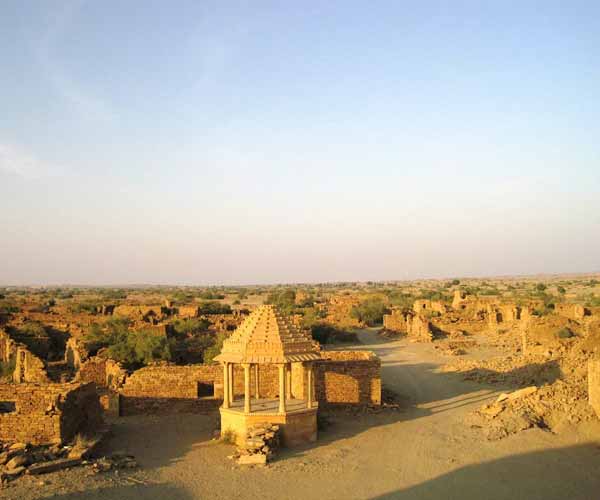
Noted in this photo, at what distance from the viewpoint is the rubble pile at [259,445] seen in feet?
36.7

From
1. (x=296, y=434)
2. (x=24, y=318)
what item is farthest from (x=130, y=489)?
(x=24, y=318)

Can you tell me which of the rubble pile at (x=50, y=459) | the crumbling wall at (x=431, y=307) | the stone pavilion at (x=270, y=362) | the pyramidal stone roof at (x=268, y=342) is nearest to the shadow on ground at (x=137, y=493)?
the rubble pile at (x=50, y=459)

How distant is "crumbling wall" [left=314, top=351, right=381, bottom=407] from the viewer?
51.1ft

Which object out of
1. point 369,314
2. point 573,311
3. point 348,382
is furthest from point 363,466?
point 369,314

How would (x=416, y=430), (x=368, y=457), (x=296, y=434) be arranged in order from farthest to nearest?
(x=416, y=430) < (x=296, y=434) < (x=368, y=457)

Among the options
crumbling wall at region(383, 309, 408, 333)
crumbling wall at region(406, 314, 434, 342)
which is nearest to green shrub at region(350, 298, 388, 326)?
crumbling wall at region(383, 309, 408, 333)

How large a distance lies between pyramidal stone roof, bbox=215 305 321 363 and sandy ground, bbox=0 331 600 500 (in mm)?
1914

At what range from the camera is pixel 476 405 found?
15.9 m

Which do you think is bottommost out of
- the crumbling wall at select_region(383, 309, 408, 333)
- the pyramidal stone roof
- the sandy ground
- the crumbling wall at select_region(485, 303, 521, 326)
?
the sandy ground

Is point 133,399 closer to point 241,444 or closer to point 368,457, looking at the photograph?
point 241,444

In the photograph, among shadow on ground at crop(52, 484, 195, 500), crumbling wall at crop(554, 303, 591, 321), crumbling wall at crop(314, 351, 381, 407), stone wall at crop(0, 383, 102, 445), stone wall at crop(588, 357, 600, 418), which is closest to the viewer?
shadow on ground at crop(52, 484, 195, 500)

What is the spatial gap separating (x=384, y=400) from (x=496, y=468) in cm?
551

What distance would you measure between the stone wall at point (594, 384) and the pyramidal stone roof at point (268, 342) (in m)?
6.28

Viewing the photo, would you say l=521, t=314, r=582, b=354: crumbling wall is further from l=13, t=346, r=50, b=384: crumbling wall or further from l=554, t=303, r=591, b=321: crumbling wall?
l=13, t=346, r=50, b=384: crumbling wall
